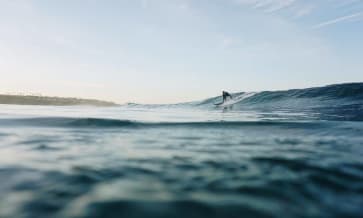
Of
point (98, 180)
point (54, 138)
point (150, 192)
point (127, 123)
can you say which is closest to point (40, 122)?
point (127, 123)

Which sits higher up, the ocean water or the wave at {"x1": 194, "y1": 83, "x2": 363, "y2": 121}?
the wave at {"x1": 194, "y1": 83, "x2": 363, "y2": 121}

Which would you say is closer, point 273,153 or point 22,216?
point 22,216

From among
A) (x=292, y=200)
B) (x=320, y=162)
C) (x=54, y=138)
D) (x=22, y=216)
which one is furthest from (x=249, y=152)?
(x=54, y=138)

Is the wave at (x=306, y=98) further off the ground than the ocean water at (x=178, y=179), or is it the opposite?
the wave at (x=306, y=98)

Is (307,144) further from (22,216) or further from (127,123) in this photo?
(127,123)

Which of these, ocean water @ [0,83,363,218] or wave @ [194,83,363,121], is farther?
wave @ [194,83,363,121]

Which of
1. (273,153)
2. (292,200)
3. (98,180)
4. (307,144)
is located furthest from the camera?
(307,144)

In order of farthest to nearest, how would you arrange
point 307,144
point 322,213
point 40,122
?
point 40,122 → point 307,144 → point 322,213

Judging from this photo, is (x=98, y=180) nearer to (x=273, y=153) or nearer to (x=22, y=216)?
(x=22, y=216)

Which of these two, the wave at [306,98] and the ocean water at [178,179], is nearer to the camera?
the ocean water at [178,179]

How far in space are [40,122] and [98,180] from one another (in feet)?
14.8

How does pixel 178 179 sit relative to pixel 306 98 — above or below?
below

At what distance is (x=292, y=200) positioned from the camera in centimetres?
170

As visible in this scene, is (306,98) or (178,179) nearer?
(178,179)
